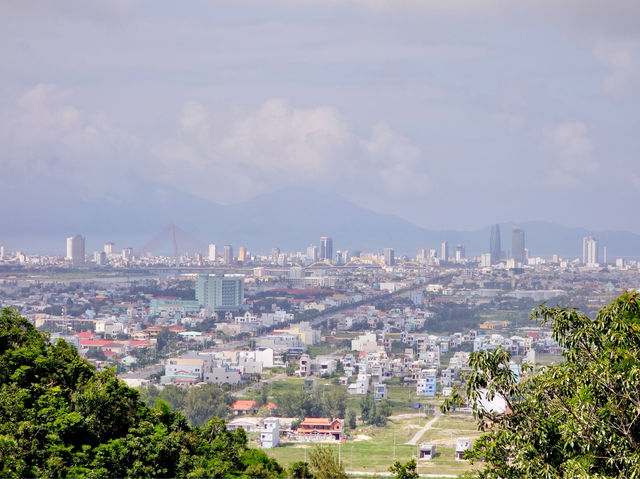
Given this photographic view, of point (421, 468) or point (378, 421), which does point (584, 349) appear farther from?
point (378, 421)

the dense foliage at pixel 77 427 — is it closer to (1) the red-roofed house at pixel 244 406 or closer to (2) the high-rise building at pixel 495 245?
(1) the red-roofed house at pixel 244 406

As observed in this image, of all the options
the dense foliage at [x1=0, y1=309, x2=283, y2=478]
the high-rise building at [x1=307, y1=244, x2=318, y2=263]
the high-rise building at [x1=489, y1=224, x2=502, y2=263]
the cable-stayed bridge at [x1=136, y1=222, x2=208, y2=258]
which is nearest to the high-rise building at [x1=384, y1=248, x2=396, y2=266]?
the high-rise building at [x1=307, y1=244, x2=318, y2=263]

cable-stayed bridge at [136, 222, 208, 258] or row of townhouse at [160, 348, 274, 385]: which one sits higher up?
cable-stayed bridge at [136, 222, 208, 258]

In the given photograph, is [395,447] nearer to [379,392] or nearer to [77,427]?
[379,392]

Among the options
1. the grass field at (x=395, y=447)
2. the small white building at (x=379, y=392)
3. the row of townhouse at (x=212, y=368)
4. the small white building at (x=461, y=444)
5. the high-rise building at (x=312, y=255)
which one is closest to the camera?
the grass field at (x=395, y=447)

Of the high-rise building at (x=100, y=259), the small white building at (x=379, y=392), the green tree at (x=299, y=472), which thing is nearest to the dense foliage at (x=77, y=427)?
the green tree at (x=299, y=472)

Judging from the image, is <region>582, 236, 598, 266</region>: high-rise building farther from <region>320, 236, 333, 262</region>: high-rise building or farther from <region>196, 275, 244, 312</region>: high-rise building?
<region>196, 275, 244, 312</region>: high-rise building
